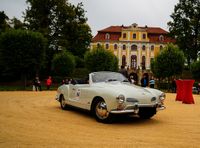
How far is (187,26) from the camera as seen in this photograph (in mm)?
57969

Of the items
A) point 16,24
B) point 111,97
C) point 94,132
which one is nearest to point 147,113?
point 111,97

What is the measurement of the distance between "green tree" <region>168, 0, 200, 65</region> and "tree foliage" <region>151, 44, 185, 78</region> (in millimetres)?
9967

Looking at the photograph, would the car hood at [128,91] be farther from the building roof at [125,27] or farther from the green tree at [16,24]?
the building roof at [125,27]

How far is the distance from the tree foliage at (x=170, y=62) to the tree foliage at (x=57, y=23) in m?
13.8

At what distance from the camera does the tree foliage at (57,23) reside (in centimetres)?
4934

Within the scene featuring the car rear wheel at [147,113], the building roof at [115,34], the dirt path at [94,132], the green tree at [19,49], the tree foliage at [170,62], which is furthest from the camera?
the building roof at [115,34]

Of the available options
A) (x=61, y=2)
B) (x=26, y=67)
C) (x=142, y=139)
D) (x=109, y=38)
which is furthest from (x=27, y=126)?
(x=109, y=38)

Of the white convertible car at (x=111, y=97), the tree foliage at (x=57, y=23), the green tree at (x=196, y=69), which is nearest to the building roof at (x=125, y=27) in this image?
the tree foliage at (x=57, y=23)

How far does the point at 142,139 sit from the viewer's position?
6836mm

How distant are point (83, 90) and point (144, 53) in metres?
79.2

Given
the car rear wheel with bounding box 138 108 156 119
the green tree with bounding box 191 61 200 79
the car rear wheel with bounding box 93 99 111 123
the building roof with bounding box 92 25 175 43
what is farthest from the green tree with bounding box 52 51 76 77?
the building roof with bounding box 92 25 175 43

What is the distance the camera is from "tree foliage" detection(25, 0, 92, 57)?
1943 inches

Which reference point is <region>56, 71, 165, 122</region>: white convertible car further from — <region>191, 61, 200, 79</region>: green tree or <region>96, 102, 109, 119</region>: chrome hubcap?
<region>191, 61, 200, 79</region>: green tree

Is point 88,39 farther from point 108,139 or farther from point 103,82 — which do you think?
point 108,139
